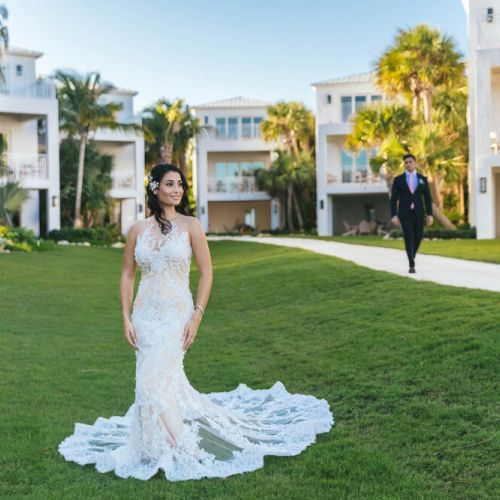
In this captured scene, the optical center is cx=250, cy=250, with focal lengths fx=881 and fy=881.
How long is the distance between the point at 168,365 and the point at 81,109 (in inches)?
1323

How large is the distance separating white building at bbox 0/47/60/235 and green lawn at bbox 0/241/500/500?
1966 cm

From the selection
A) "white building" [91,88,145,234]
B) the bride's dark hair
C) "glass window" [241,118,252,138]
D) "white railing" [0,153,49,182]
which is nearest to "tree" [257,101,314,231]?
"glass window" [241,118,252,138]

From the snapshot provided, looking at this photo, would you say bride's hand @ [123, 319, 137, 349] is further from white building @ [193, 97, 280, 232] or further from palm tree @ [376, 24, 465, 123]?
white building @ [193, 97, 280, 232]

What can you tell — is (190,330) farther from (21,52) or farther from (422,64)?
(21,52)

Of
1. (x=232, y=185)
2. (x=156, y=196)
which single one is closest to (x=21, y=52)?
(x=232, y=185)

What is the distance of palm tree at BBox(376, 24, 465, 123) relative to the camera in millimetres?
35562

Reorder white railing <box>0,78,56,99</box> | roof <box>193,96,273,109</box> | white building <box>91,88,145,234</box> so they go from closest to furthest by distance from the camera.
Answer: white railing <box>0,78,56,99</box> → white building <box>91,88,145,234</box> → roof <box>193,96,273,109</box>

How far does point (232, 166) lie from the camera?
178ft

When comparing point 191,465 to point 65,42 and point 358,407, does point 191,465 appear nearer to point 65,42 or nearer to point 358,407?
point 358,407

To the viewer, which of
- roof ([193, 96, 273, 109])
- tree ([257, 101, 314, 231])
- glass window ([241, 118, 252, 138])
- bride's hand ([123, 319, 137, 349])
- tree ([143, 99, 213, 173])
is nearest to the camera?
bride's hand ([123, 319, 137, 349])

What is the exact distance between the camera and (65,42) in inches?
1722

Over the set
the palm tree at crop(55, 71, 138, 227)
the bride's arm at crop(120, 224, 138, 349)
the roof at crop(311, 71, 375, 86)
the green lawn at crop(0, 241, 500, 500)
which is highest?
the roof at crop(311, 71, 375, 86)

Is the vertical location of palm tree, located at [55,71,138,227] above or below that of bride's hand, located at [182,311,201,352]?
above

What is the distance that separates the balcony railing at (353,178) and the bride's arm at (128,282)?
126 feet
